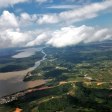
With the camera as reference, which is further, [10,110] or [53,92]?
[53,92]

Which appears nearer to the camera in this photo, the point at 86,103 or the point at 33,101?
the point at 86,103

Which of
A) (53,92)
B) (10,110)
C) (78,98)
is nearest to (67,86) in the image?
(53,92)

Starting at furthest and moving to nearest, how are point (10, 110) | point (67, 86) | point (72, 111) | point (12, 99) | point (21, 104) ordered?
point (67, 86) < point (12, 99) < point (21, 104) < point (10, 110) < point (72, 111)

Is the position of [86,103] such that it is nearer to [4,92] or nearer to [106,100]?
[106,100]

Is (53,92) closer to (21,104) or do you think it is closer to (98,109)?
(21,104)

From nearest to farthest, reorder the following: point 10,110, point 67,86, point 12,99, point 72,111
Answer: point 72,111 < point 10,110 < point 12,99 < point 67,86

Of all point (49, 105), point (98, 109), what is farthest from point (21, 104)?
point (98, 109)

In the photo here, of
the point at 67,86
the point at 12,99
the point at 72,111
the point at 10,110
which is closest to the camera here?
the point at 72,111

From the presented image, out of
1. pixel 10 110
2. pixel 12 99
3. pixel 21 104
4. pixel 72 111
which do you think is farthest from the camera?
pixel 12 99
